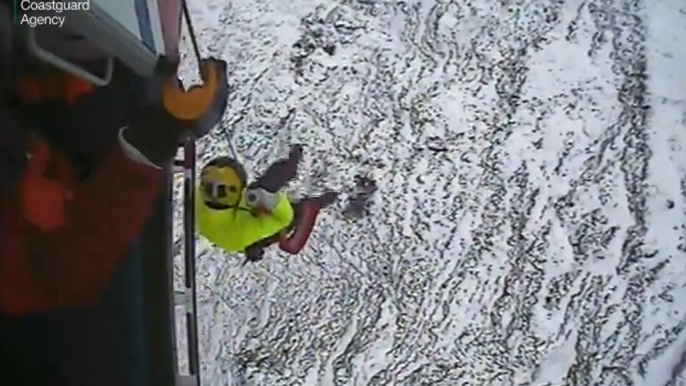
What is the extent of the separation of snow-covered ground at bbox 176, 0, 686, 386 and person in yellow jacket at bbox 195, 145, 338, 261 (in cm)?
23

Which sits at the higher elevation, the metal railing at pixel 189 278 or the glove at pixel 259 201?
the glove at pixel 259 201

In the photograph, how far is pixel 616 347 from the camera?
1924 mm

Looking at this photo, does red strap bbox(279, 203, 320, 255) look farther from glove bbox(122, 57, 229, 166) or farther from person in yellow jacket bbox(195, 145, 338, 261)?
glove bbox(122, 57, 229, 166)

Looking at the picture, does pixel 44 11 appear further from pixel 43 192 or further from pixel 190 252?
pixel 190 252

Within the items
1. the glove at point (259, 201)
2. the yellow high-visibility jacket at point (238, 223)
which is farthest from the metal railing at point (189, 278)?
the glove at point (259, 201)

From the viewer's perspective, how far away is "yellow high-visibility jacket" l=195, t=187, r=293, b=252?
4.66 feet

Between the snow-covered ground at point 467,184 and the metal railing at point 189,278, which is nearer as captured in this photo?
the metal railing at point 189,278

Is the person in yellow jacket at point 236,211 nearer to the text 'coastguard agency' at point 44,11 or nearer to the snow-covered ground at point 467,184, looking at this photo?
the snow-covered ground at point 467,184

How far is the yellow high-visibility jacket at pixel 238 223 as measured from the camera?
4.66ft

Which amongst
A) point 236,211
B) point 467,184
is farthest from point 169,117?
point 467,184

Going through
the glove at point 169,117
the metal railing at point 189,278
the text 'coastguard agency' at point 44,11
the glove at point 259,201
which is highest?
the text 'coastguard agency' at point 44,11

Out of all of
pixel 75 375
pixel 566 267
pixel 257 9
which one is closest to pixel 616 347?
pixel 566 267

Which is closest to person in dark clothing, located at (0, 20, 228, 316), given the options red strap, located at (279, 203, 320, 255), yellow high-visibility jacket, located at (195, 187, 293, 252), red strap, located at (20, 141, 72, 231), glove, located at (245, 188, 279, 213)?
red strap, located at (20, 141, 72, 231)

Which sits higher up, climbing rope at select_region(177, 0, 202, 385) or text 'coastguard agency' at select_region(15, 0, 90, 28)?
text 'coastguard agency' at select_region(15, 0, 90, 28)
